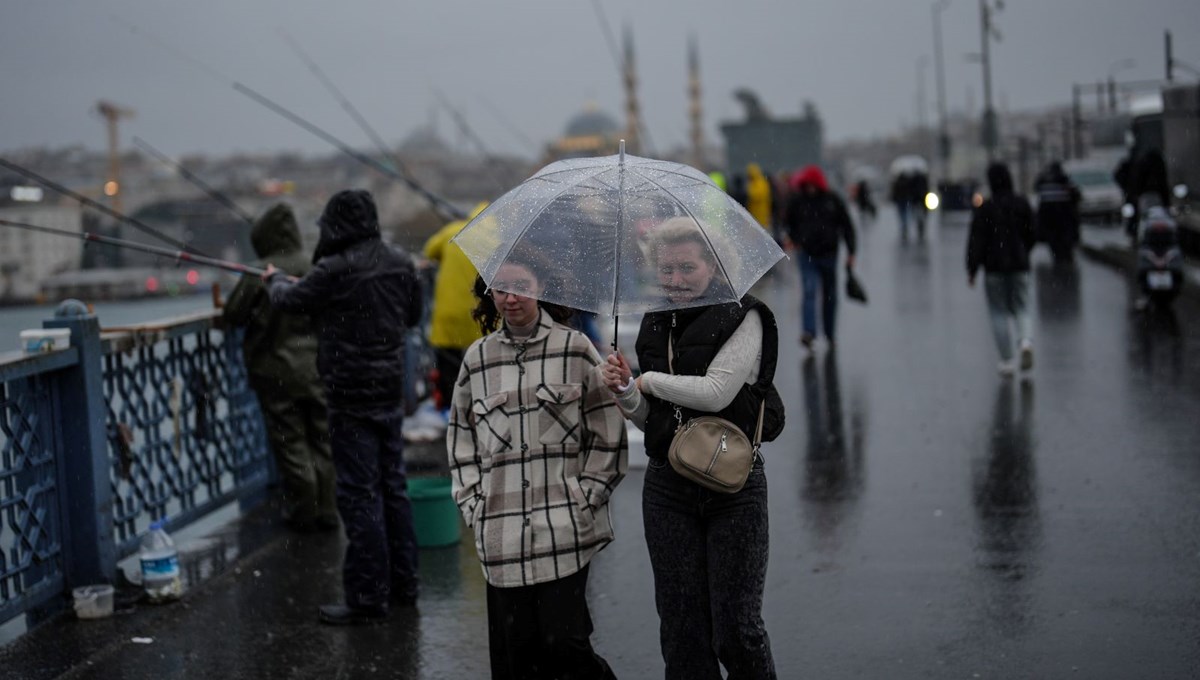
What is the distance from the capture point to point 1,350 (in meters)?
6.77

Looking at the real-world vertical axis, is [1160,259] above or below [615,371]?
below

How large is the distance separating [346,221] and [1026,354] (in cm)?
763

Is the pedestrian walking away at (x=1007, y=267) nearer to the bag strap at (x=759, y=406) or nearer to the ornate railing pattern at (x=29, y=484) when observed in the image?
the ornate railing pattern at (x=29, y=484)

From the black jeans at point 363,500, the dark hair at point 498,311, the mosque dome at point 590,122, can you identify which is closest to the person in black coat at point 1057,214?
the black jeans at point 363,500

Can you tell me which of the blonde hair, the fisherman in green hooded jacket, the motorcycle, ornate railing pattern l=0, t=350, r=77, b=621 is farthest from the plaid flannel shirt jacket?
the motorcycle

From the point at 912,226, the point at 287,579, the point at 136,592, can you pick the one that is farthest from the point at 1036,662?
the point at 912,226

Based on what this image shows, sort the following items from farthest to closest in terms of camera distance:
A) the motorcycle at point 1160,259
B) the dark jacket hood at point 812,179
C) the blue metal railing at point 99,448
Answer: the motorcycle at point 1160,259
the dark jacket hood at point 812,179
the blue metal railing at point 99,448

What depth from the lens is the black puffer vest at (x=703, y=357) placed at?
4566 millimetres

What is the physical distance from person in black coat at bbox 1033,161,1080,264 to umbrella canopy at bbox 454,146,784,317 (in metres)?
→ 22.3

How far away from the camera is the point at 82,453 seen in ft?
22.4

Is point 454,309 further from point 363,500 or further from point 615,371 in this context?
point 615,371

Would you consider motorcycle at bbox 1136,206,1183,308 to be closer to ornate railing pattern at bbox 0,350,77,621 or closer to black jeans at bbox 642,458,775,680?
ornate railing pattern at bbox 0,350,77,621

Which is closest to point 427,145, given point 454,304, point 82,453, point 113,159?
point 113,159

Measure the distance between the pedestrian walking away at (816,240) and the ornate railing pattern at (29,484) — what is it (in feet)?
30.4
